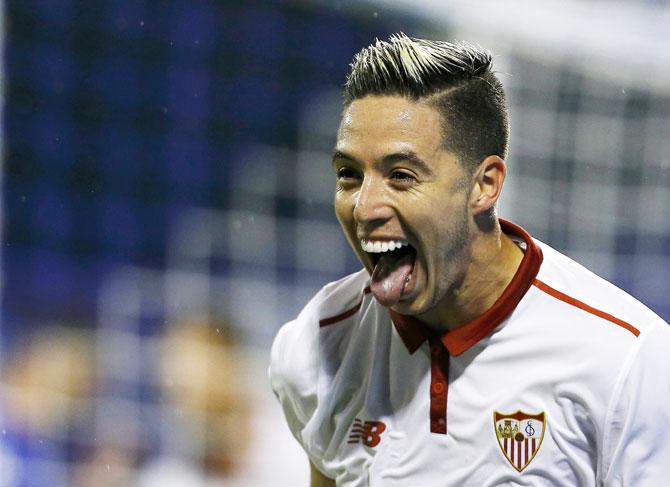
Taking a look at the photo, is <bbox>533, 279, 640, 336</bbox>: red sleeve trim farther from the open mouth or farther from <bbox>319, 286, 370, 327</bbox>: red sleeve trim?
<bbox>319, 286, 370, 327</bbox>: red sleeve trim

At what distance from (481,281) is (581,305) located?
156 millimetres

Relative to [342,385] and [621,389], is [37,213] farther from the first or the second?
[621,389]

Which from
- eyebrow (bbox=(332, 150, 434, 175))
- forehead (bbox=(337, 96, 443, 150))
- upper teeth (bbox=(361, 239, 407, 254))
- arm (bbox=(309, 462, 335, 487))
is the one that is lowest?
arm (bbox=(309, 462, 335, 487))

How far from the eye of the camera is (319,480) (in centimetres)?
210

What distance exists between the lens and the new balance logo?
1867mm

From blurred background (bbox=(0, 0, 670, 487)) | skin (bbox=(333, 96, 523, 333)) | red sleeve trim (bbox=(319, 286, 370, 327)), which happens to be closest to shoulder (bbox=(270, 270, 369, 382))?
red sleeve trim (bbox=(319, 286, 370, 327))

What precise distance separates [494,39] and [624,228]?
0.85m

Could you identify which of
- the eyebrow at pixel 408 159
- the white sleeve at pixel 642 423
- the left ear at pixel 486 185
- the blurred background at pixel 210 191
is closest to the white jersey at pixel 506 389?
the white sleeve at pixel 642 423

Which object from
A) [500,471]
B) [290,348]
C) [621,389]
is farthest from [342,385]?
[621,389]

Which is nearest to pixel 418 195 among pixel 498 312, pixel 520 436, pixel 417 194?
pixel 417 194

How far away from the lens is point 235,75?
4.26 metres

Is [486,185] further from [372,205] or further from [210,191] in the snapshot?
[210,191]

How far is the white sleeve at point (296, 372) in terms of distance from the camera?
2016mm

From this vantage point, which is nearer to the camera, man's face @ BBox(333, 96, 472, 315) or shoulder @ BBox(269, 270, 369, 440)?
man's face @ BBox(333, 96, 472, 315)
